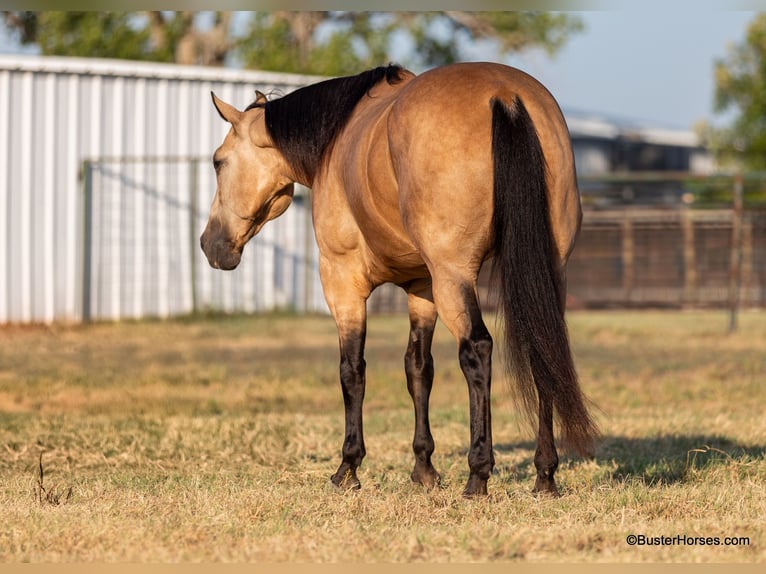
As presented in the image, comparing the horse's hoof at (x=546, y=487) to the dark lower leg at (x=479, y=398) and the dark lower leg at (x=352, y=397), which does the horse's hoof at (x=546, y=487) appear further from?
the dark lower leg at (x=352, y=397)

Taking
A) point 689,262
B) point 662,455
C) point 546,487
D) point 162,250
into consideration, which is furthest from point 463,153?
point 689,262

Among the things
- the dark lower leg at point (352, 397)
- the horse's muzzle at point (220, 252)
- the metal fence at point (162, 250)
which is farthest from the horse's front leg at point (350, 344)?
the metal fence at point (162, 250)

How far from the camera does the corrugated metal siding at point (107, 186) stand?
1636 cm

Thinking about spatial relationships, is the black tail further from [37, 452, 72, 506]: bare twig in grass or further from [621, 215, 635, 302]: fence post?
[621, 215, 635, 302]: fence post

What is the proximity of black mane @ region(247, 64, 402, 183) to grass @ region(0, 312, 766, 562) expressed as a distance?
1625mm

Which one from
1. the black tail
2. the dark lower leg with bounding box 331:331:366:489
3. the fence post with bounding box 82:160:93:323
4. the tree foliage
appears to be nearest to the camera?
the black tail

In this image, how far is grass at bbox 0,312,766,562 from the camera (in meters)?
4.45

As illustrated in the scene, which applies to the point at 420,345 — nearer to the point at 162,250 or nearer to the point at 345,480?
the point at 345,480

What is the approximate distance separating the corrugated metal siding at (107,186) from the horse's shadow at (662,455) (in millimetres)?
10354

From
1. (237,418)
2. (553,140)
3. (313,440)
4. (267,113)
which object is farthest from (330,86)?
(237,418)

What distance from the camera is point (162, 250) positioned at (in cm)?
→ 1734

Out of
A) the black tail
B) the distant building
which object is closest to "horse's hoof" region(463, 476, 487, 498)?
the black tail

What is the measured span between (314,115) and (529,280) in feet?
5.59

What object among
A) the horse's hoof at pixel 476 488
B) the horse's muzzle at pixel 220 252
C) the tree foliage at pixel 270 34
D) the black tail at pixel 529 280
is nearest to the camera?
the black tail at pixel 529 280
